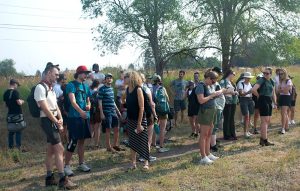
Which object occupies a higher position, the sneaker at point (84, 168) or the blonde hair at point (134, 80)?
the blonde hair at point (134, 80)

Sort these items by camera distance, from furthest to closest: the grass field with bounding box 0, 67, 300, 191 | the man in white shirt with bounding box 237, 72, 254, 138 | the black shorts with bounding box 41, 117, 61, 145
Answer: the man in white shirt with bounding box 237, 72, 254, 138, the grass field with bounding box 0, 67, 300, 191, the black shorts with bounding box 41, 117, 61, 145

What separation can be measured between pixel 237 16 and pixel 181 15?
7.66 feet

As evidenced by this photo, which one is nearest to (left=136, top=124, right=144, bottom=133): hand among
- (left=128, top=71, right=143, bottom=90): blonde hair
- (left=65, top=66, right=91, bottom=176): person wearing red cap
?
(left=128, top=71, right=143, bottom=90): blonde hair

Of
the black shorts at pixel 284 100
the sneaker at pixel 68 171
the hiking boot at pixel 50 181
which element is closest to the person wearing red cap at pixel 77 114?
the sneaker at pixel 68 171

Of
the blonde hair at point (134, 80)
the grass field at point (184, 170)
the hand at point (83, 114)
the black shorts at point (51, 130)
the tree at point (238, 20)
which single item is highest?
the tree at point (238, 20)

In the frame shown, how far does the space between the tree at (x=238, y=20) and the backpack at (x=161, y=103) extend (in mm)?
8238

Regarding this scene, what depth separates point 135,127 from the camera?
6.86 m

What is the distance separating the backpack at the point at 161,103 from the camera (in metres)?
8.70

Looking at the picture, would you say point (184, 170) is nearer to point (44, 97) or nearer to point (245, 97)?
point (44, 97)

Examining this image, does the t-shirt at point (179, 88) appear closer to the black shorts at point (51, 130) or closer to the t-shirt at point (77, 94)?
the t-shirt at point (77, 94)

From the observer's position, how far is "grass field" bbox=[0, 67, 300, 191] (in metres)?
6.20

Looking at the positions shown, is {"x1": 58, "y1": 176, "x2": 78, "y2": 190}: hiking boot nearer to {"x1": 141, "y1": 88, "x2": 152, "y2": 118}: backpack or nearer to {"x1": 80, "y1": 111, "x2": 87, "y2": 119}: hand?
{"x1": 80, "y1": 111, "x2": 87, "y2": 119}: hand

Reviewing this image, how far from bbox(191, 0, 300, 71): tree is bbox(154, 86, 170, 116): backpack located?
324 inches

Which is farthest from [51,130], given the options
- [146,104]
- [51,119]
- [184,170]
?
[184,170]
